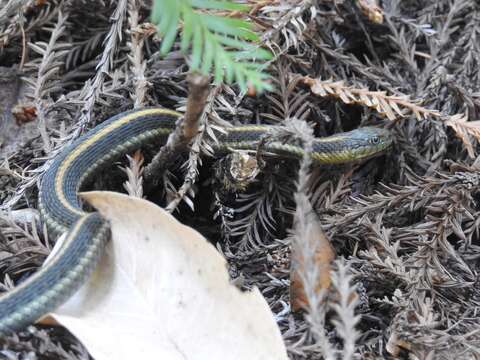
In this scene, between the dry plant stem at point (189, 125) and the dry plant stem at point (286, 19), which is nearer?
the dry plant stem at point (189, 125)

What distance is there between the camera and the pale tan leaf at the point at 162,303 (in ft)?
4.78

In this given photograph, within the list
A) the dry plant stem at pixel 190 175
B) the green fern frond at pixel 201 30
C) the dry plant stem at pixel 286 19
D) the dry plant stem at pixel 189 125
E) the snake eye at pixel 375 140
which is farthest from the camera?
the snake eye at pixel 375 140

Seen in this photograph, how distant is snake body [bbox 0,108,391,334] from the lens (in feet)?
5.58

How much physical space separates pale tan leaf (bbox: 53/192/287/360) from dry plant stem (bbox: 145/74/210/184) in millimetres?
214

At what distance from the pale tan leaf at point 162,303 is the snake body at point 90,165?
60 mm

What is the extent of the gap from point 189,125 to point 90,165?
2.57ft

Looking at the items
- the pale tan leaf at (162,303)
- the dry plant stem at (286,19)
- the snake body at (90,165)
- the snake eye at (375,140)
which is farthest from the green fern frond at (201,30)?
the snake eye at (375,140)

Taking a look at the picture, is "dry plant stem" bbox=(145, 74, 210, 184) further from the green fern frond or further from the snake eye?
the snake eye

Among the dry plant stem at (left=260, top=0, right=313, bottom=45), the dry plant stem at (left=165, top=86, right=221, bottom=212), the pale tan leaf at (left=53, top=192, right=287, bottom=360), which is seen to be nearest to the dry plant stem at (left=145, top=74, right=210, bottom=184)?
the dry plant stem at (left=165, top=86, right=221, bottom=212)

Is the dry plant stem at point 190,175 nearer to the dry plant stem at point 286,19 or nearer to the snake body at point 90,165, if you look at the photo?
the snake body at point 90,165

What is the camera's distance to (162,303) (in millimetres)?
1554

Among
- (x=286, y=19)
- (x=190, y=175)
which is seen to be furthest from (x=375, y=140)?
(x=190, y=175)

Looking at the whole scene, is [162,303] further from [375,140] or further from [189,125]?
[375,140]

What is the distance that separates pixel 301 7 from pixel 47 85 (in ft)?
3.23
